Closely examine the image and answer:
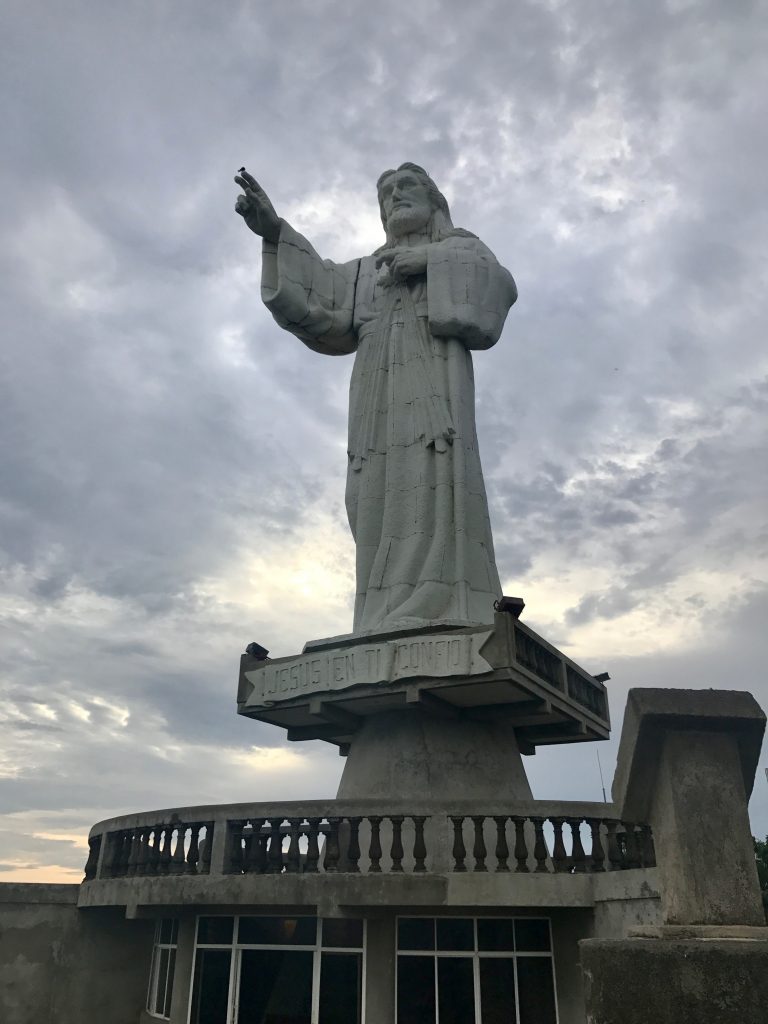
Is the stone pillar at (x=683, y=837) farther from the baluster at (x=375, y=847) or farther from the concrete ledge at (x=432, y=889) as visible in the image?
the baluster at (x=375, y=847)

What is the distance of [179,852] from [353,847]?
2747mm

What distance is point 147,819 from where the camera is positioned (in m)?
12.2

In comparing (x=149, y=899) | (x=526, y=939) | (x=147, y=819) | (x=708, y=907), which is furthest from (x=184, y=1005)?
Result: (x=708, y=907)

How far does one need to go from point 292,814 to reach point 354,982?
213 cm

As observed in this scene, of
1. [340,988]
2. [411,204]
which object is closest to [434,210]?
[411,204]

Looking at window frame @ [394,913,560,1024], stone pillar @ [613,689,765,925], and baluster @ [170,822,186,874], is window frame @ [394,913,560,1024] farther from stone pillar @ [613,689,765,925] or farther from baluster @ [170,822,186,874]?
stone pillar @ [613,689,765,925]

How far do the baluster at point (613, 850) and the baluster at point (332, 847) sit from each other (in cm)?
339

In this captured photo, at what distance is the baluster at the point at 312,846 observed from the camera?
34.6ft

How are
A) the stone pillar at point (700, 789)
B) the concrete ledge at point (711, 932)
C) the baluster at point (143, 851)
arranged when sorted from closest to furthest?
the concrete ledge at point (711, 932) < the stone pillar at point (700, 789) < the baluster at point (143, 851)

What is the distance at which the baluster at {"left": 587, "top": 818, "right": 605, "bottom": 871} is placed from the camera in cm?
1041

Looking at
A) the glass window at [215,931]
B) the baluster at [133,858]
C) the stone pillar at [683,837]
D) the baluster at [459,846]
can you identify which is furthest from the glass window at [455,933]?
the stone pillar at [683,837]

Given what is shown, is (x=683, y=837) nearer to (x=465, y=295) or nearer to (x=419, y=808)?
(x=419, y=808)

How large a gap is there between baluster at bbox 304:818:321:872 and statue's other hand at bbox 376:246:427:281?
419 inches

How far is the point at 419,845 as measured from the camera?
10.3 metres
